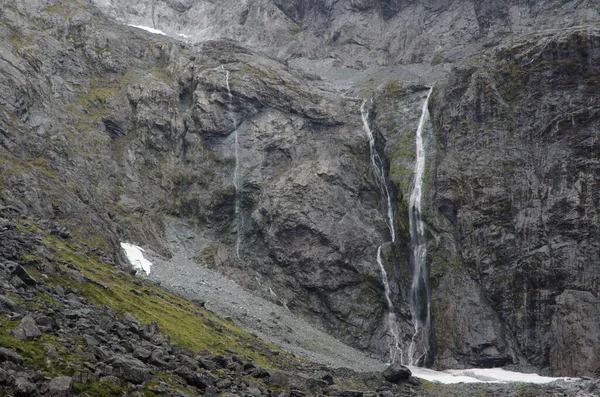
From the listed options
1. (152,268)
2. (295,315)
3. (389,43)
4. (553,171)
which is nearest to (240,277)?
(295,315)

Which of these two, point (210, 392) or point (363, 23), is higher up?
point (363, 23)

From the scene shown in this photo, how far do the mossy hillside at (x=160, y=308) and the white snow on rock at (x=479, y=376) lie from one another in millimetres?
20447

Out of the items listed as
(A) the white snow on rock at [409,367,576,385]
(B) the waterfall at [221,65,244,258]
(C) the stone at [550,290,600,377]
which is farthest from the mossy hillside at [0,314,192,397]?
(B) the waterfall at [221,65,244,258]

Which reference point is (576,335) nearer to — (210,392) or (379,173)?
(379,173)

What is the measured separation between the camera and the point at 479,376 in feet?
206

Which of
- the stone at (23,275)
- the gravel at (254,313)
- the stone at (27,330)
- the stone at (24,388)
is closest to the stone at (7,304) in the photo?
the stone at (27,330)

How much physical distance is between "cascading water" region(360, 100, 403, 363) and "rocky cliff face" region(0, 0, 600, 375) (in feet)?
3.04

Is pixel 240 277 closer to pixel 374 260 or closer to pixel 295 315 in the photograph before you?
pixel 295 315

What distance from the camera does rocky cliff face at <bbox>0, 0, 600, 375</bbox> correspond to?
67.8 meters

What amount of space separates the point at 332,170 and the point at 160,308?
145 feet

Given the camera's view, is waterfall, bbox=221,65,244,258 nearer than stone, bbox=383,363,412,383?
No

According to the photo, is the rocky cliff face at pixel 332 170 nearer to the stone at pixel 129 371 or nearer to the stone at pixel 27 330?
the stone at pixel 27 330

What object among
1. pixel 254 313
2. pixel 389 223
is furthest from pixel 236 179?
pixel 254 313

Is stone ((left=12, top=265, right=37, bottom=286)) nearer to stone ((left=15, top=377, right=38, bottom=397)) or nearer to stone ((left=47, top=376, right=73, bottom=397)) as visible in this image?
stone ((left=47, top=376, right=73, bottom=397))
